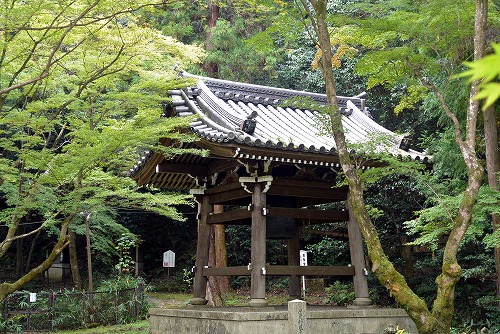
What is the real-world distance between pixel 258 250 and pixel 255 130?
1.98 metres

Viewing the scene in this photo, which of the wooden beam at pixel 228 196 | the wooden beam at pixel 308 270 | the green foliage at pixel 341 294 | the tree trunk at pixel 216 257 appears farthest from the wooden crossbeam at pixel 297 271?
the tree trunk at pixel 216 257

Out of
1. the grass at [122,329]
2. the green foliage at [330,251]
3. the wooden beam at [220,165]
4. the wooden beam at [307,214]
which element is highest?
the wooden beam at [220,165]

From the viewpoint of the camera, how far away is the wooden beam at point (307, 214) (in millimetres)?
9844

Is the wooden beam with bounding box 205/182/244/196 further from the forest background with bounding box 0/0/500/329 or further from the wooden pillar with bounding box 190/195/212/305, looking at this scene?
the forest background with bounding box 0/0/500/329

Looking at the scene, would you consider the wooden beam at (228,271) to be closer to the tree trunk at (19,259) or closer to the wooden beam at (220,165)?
the wooden beam at (220,165)

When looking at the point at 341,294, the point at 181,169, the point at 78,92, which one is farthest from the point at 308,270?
the point at 341,294

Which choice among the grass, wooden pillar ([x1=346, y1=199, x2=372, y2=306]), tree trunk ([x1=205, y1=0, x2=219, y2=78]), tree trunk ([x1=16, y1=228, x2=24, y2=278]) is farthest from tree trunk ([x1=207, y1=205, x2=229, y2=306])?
tree trunk ([x1=16, y1=228, x2=24, y2=278])

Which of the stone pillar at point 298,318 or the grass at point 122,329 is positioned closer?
the stone pillar at point 298,318

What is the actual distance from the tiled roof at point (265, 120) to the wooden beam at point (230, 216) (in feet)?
4.68

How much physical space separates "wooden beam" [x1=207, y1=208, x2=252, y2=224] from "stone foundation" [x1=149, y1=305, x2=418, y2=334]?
1.58 m

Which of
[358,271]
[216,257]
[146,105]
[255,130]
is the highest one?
[146,105]

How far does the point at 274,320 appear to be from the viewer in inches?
342

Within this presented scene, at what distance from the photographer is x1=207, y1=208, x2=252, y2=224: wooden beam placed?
1005 centimetres

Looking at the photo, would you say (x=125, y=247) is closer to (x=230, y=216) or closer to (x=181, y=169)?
(x=181, y=169)
